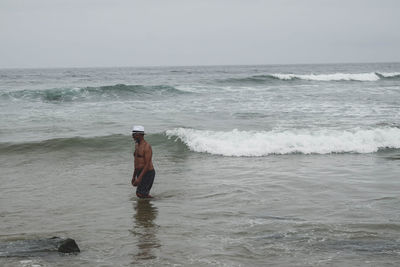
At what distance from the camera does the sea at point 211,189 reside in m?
5.34

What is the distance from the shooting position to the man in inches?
290

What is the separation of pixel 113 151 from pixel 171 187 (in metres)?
4.35

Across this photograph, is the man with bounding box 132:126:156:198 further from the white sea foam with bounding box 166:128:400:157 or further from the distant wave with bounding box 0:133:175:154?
the distant wave with bounding box 0:133:175:154

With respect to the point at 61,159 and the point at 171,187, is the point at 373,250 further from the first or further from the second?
the point at 61,159

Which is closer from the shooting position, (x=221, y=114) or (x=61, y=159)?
(x=61, y=159)

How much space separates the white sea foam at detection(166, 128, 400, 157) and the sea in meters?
0.04

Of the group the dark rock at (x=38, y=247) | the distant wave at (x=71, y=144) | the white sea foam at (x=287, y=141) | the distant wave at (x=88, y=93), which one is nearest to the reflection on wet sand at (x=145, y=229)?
the dark rock at (x=38, y=247)

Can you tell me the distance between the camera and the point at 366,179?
896 centimetres

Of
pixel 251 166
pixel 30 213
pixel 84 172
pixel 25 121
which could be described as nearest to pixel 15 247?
pixel 30 213

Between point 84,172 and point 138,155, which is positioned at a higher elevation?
point 138,155

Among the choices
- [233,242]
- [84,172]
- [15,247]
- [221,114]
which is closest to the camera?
[15,247]

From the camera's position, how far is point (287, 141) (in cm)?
1279

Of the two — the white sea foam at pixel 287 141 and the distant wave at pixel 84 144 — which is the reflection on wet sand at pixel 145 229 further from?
the distant wave at pixel 84 144

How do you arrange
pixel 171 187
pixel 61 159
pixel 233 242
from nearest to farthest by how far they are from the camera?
pixel 233 242
pixel 171 187
pixel 61 159
